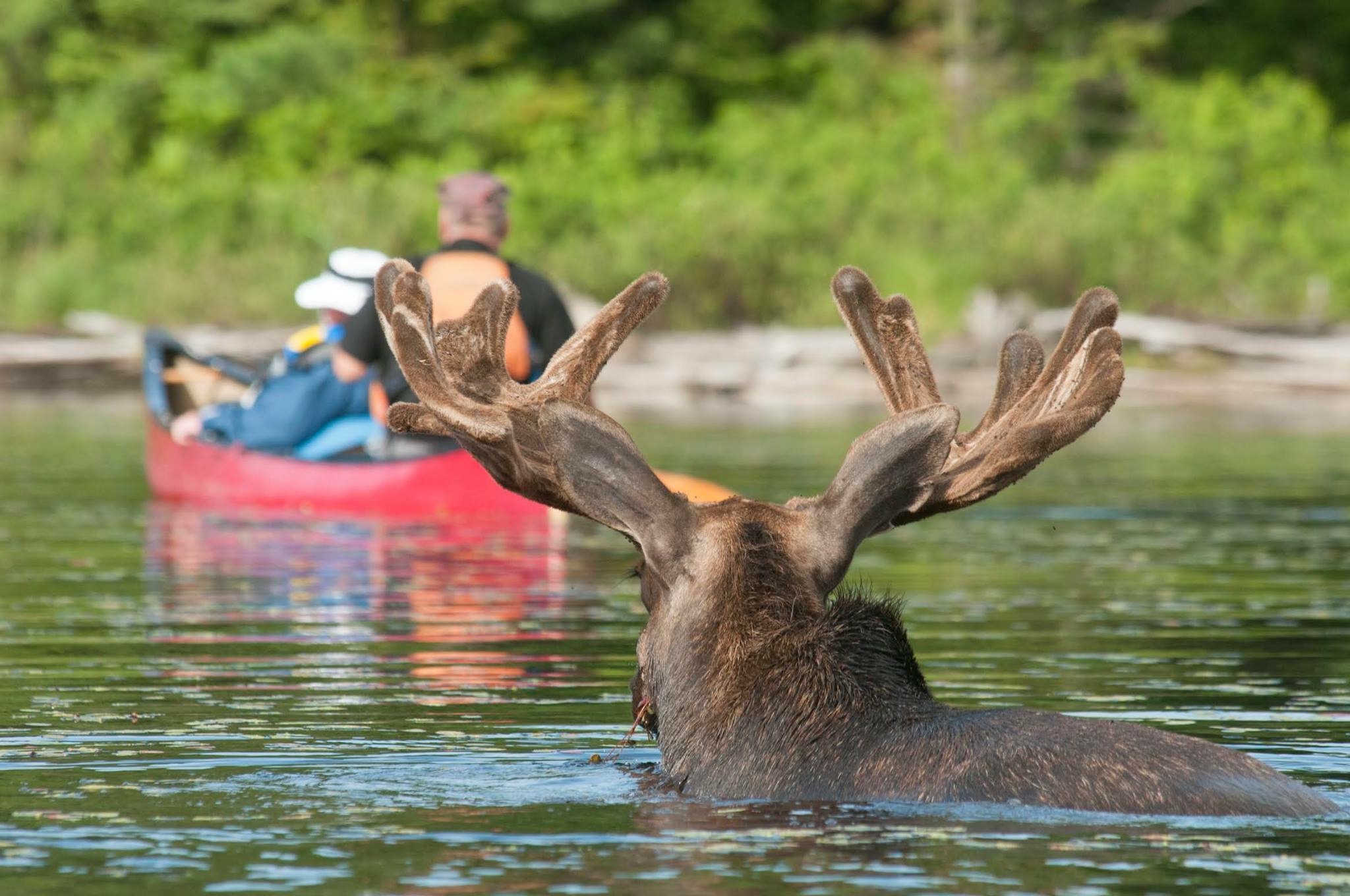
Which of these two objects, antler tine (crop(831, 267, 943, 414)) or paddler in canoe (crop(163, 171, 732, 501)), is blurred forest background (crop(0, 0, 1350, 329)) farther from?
antler tine (crop(831, 267, 943, 414))

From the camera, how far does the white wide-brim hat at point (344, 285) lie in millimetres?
16686

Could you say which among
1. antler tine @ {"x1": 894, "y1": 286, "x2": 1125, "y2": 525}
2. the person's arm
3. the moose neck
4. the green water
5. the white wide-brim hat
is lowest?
the green water

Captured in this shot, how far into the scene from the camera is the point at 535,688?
9.54 m

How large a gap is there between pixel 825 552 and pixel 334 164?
38.1 metres

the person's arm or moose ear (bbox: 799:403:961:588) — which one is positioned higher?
the person's arm

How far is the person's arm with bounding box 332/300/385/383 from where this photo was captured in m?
15.2

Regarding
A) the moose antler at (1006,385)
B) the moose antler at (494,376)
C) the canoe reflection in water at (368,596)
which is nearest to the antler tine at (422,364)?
the moose antler at (494,376)

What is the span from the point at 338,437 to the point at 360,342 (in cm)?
283

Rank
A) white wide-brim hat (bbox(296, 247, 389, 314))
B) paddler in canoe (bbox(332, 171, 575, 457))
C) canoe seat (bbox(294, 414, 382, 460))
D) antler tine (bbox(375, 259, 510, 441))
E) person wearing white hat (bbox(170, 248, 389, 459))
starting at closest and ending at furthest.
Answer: antler tine (bbox(375, 259, 510, 441)) → paddler in canoe (bbox(332, 171, 575, 457)) → white wide-brim hat (bbox(296, 247, 389, 314)) → person wearing white hat (bbox(170, 248, 389, 459)) → canoe seat (bbox(294, 414, 382, 460))

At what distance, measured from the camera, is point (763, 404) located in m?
32.7

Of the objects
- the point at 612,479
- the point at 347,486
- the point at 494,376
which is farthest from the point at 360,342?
the point at 612,479

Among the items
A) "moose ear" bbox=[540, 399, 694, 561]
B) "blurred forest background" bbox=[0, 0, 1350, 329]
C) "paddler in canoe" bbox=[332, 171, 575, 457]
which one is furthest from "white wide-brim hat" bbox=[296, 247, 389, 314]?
"blurred forest background" bbox=[0, 0, 1350, 329]

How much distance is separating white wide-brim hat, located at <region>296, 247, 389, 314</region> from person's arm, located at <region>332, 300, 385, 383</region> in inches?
47.7

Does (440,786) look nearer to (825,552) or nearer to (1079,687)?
(825,552)
